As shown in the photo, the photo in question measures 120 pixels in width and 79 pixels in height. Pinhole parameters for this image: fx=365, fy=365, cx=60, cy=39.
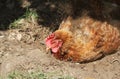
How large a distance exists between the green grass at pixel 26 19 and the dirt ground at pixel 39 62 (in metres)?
0.26

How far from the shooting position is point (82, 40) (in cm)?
465

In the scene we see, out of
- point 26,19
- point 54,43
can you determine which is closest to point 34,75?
point 54,43

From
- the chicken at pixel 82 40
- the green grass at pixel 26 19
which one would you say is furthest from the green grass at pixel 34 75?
the green grass at pixel 26 19

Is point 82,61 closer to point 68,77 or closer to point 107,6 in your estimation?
point 68,77

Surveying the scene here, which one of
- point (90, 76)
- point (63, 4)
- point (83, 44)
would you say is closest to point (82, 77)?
point (90, 76)

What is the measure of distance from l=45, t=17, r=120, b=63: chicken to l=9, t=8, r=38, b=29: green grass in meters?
0.97

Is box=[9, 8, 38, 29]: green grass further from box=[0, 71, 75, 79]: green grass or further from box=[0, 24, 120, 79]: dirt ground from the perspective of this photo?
box=[0, 71, 75, 79]: green grass

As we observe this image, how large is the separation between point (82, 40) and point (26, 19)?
4.26ft

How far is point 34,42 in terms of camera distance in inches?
207

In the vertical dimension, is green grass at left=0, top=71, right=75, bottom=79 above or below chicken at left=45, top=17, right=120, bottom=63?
below

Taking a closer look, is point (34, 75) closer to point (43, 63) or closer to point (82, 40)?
point (43, 63)

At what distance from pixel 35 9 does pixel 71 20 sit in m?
1.16

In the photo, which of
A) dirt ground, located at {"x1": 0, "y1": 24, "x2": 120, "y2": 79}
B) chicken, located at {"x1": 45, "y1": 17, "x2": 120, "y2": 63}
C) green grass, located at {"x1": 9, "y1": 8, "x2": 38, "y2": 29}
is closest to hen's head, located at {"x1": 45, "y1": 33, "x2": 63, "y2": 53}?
chicken, located at {"x1": 45, "y1": 17, "x2": 120, "y2": 63}

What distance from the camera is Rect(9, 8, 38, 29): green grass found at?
5516 mm
